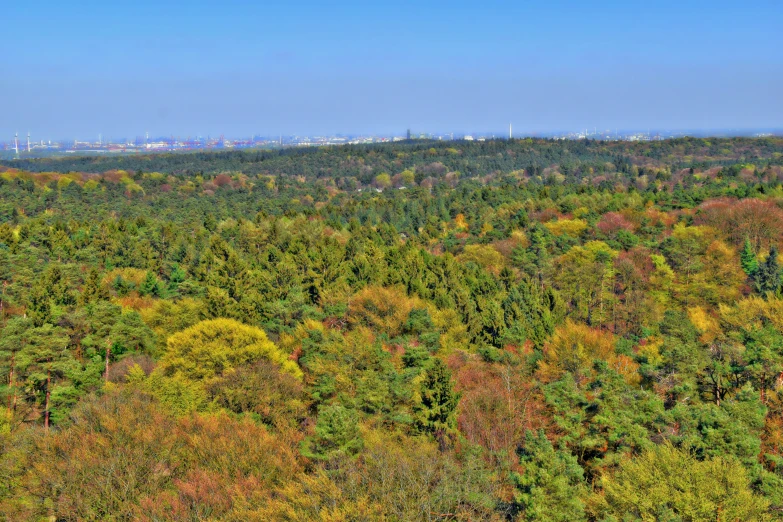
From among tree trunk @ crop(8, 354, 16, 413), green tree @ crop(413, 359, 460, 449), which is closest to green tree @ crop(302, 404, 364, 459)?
green tree @ crop(413, 359, 460, 449)

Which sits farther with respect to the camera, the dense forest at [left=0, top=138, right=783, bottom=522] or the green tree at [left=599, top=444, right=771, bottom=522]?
the dense forest at [left=0, top=138, right=783, bottom=522]

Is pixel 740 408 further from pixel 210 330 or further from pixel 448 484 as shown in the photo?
pixel 210 330

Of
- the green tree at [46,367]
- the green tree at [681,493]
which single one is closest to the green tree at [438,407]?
the green tree at [681,493]

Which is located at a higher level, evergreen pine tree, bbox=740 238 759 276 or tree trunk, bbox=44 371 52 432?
evergreen pine tree, bbox=740 238 759 276

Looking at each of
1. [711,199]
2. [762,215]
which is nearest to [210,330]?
[762,215]

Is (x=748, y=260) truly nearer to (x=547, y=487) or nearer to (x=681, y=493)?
(x=681, y=493)

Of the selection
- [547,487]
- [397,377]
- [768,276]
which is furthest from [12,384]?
[768,276]

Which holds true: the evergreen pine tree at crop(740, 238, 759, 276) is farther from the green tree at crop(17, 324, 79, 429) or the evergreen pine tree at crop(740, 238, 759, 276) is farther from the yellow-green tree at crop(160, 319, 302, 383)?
the green tree at crop(17, 324, 79, 429)

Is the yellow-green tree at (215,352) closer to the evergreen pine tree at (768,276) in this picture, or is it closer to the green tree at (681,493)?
the green tree at (681,493)
